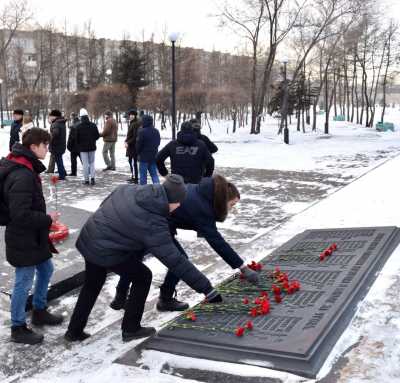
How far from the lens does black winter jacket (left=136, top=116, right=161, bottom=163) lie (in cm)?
991

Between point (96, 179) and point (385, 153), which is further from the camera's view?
point (385, 153)

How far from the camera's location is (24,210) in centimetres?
361

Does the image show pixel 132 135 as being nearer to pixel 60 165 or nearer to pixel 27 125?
pixel 60 165

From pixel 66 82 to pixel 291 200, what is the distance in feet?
165

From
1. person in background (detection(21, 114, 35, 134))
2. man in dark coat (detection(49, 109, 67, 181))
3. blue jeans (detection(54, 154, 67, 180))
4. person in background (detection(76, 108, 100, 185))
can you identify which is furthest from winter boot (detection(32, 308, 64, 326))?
blue jeans (detection(54, 154, 67, 180))

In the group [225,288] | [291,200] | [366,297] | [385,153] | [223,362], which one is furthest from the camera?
[385,153]

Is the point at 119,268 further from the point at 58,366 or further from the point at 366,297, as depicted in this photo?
the point at 366,297

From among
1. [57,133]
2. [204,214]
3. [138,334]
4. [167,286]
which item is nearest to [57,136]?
[57,133]

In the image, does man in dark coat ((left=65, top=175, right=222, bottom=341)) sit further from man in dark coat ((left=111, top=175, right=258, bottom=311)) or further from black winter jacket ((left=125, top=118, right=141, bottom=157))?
black winter jacket ((left=125, top=118, right=141, bottom=157))

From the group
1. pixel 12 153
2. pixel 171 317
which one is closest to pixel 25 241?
pixel 12 153

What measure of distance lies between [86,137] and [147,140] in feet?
5.81

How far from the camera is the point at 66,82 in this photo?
55.3m

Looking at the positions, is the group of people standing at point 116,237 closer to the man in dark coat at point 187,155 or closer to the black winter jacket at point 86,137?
the man in dark coat at point 187,155

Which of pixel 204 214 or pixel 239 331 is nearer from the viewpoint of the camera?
pixel 239 331
